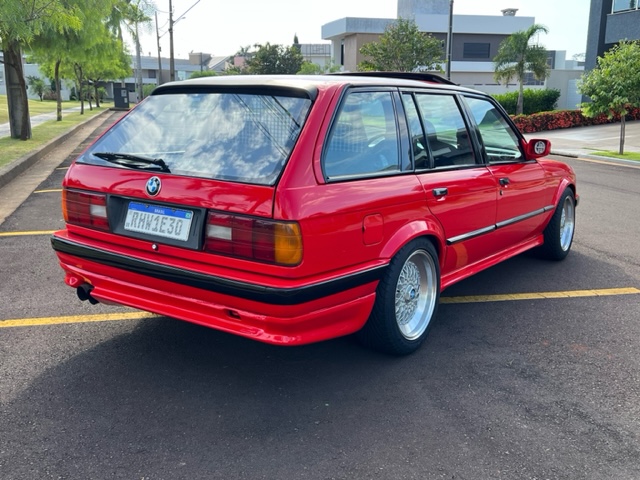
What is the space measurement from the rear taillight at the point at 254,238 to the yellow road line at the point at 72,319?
1.52 metres

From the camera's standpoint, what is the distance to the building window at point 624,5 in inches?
1153

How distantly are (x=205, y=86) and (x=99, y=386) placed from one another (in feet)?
5.86

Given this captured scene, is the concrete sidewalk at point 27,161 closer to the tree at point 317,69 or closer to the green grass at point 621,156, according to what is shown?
the green grass at point 621,156

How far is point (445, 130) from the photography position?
14.3ft

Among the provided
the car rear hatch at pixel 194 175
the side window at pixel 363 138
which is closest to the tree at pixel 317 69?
the side window at pixel 363 138

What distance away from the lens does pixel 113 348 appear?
3.93 metres

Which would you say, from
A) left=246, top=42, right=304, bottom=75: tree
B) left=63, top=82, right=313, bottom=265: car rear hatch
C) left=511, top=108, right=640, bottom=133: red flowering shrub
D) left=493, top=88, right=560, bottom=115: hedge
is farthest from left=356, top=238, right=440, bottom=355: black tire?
left=246, top=42, right=304, bottom=75: tree

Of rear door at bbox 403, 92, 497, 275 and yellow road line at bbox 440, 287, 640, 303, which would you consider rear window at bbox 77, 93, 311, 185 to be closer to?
rear door at bbox 403, 92, 497, 275

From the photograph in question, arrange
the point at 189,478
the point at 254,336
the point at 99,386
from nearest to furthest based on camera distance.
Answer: the point at 189,478 → the point at 254,336 → the point at 99,386

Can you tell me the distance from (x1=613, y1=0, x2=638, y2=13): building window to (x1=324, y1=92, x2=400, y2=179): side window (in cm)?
3050

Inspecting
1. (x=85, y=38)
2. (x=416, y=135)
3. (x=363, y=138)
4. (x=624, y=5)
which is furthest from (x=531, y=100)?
(x=363, y=138)

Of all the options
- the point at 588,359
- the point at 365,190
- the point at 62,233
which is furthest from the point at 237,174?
the point at 588,359

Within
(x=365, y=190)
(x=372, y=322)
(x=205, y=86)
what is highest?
(x=205, y=86)

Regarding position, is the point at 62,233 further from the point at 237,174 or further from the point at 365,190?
the point at 365,190
